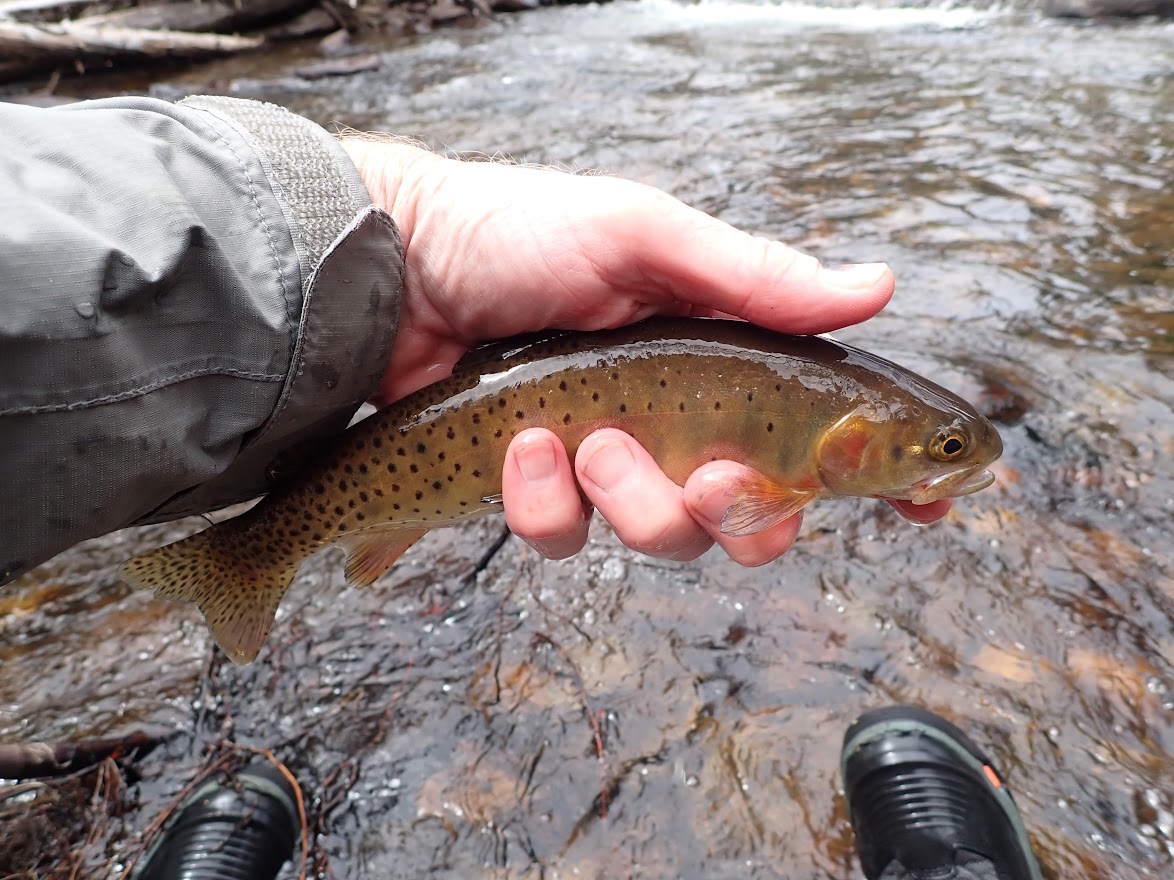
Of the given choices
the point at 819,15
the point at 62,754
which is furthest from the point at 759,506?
the point at 819,15

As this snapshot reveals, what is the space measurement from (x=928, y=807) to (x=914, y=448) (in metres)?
1.34

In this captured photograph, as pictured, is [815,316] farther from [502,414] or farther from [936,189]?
[936,189]

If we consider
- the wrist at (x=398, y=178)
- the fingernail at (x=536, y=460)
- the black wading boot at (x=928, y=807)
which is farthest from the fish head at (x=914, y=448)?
the wrist at (x=398, y=178)

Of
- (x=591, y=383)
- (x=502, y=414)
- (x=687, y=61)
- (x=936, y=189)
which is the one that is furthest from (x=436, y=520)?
(x=687, y=61)

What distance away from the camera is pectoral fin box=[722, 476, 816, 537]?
6.61ft

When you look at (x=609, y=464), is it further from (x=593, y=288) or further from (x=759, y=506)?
(x=593, y=288)

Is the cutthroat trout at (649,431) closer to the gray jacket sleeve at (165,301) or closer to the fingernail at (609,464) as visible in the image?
the fingernail at (609,464)

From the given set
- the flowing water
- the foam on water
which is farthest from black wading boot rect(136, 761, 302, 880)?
the foam on water

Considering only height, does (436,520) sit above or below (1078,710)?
above

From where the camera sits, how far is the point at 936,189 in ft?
22.3

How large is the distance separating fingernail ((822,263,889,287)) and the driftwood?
8.84 ft

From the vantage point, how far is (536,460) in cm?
215

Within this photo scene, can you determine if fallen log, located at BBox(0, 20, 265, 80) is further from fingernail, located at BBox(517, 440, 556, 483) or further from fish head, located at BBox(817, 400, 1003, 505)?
fish head, located at BBox(817, 400, 1003, 505)

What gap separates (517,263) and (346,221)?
1.61 ft
